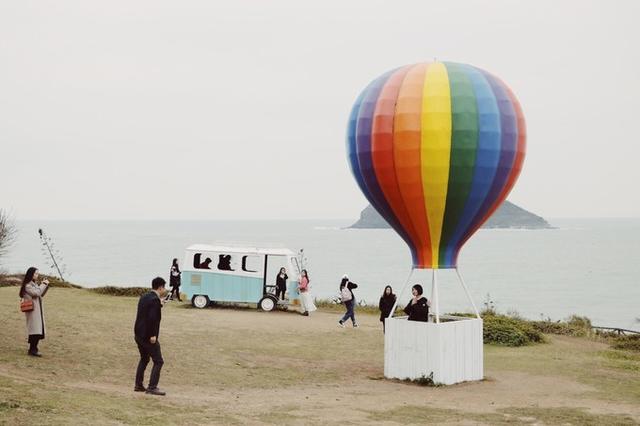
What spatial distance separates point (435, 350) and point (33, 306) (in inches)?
340

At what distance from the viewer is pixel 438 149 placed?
17.1 meters

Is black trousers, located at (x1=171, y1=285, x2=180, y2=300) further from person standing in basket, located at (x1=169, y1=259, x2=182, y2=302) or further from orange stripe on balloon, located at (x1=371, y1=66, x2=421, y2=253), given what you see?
orange stripe on balloon, located at (x1=371, y1=66, x2=421, y2=253)

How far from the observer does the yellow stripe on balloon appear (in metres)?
17.1

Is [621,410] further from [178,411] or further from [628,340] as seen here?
[628,340]

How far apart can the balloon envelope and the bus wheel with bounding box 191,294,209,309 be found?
448 inches

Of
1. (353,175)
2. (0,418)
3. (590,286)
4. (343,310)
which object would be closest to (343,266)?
(590,286)

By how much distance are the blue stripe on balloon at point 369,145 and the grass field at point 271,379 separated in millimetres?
3906

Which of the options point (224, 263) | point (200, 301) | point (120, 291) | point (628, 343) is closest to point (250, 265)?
point (224, 263)

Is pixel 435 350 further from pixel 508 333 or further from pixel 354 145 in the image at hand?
pixel 508 333

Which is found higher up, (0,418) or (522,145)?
(522,145)

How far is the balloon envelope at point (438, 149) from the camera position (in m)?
17.1

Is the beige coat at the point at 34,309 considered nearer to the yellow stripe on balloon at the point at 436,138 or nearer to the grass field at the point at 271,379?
the grass field at the point at 271,379

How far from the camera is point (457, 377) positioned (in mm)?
17312

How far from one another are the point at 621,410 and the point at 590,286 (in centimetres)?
8625
